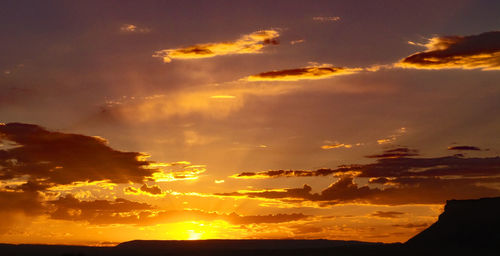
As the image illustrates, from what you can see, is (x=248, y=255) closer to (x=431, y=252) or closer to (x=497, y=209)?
(x=431, y=252)

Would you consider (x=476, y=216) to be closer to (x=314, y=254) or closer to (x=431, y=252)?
(x=431, y=252)

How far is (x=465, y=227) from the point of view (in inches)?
4471

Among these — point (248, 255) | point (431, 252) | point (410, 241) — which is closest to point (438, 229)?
point (410, 241)

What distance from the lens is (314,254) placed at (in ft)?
417

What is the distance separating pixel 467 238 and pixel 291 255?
39.2m

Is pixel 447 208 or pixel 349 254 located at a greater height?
pixel 447 208

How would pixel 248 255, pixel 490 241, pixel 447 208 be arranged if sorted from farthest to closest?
pixel 248 255 < pixel 447 208 < pixel 490 241

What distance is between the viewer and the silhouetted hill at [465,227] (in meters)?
107

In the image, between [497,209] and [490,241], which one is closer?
[490,241]

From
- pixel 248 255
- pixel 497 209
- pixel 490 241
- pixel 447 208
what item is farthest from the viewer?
pixel 248 255

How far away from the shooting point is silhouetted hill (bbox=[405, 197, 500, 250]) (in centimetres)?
10688

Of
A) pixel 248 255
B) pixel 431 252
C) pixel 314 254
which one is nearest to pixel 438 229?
pixel 431 252

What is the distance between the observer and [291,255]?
125 metres

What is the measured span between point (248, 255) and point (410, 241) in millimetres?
42480
